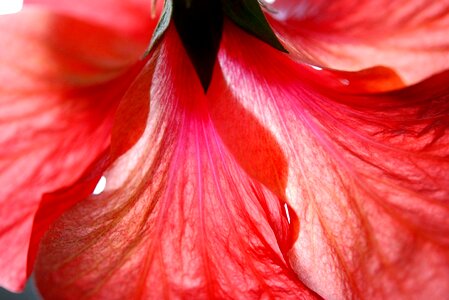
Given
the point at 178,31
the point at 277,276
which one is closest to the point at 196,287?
the point at 277,276

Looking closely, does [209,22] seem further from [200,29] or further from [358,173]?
[358,173]

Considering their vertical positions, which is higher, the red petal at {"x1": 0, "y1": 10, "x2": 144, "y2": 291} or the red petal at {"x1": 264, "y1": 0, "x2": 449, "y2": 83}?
the red petal at {"x1": 264, "y1": 0, "x2": 449, "y2": 83}

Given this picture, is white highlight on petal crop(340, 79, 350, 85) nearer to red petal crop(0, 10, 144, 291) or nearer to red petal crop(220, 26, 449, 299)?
red petal crop(220, 26, 449, 299)

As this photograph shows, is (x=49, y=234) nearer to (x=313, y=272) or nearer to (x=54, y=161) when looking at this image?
(x=54, y=161)

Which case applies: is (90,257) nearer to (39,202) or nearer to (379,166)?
(39,202)

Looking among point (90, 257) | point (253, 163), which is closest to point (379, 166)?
point (253, 163)

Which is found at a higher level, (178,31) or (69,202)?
(178,31)

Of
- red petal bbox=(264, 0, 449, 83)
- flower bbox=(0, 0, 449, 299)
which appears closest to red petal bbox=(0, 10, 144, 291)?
flower bbox=(0, 0, 449, 299)
